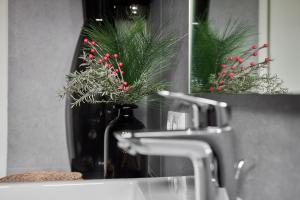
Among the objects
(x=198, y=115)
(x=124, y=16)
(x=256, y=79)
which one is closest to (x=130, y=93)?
(x=256, y=79)

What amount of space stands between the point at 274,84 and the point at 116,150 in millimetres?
663

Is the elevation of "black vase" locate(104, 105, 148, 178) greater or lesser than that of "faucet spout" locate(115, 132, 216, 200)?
lesser

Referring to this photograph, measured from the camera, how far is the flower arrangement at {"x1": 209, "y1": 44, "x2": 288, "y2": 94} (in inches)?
28.0

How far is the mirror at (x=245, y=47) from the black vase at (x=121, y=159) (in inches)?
10.2

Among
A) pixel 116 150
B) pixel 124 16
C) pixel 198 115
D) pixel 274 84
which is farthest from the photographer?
pixel 124 16

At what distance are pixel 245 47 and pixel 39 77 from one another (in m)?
1.55

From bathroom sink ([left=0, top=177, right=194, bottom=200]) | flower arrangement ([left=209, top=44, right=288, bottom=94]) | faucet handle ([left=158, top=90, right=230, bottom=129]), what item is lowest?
bathroom sink ([left=0, top=177, right=194, bottom=200])

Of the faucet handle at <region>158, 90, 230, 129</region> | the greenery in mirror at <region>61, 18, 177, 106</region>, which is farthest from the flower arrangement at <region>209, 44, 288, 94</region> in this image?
the greenery in mirror at <region>61, 18, 177, 106</region>

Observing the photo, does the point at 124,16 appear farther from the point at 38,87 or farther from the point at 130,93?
the point at 130,93

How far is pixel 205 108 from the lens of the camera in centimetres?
57

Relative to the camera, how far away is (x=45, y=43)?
2.13 m

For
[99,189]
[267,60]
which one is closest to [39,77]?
[99,189]

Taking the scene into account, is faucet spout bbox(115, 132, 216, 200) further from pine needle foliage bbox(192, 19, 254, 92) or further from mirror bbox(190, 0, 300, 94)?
pine needle foliage bbox(192, 19, 254, 92)

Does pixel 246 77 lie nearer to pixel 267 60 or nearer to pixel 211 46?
pixel 267 60
